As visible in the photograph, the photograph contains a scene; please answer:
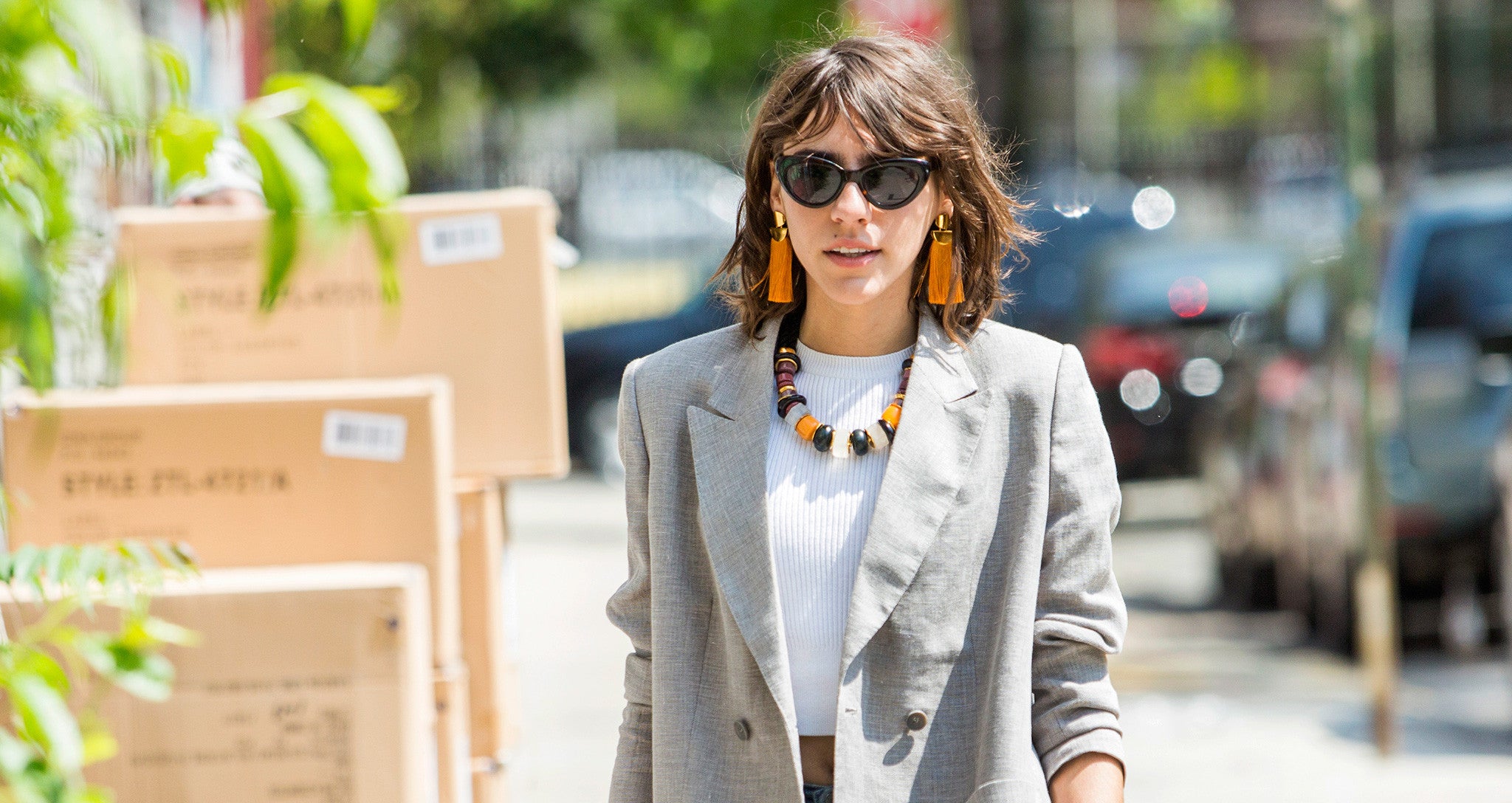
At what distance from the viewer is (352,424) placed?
11.0ft

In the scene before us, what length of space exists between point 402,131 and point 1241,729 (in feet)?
41.5

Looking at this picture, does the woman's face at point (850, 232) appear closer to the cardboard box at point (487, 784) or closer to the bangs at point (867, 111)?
the bangs at point (867, 111)

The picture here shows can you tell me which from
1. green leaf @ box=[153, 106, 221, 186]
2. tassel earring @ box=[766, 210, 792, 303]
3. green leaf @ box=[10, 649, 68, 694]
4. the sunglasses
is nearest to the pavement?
tassel earring @ box=[766, 210, 792, 303]

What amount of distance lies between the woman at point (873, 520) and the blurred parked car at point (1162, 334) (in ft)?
26.3

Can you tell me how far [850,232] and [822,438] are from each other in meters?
0.26

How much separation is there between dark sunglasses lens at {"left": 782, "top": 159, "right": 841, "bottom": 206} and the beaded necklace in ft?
0.76

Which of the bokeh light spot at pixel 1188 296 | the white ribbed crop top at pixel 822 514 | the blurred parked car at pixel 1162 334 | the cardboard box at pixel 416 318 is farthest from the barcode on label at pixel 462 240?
the bokeh light spot at pixel 1188 296

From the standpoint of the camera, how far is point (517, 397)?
3.80m

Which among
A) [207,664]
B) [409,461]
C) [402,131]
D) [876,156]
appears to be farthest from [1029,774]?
[402,131]

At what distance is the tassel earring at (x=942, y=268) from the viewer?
217cm

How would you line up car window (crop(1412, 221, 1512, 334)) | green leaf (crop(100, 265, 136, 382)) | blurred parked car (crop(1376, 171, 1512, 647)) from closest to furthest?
1. green leaf (crop(100, 265, 136, 382))
2. blurred parked car (crop(1376, 171, 1512, 647))
3. car window (crop(1412, 221, 1512, 334))

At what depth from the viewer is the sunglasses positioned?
80.2 inches

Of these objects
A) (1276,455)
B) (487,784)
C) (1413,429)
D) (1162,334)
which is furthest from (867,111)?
(1162,334)

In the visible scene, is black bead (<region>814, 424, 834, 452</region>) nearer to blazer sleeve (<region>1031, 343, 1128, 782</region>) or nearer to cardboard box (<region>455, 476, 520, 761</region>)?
blazer sleeve (<region>1031, 343, 1128, 782</region>)
